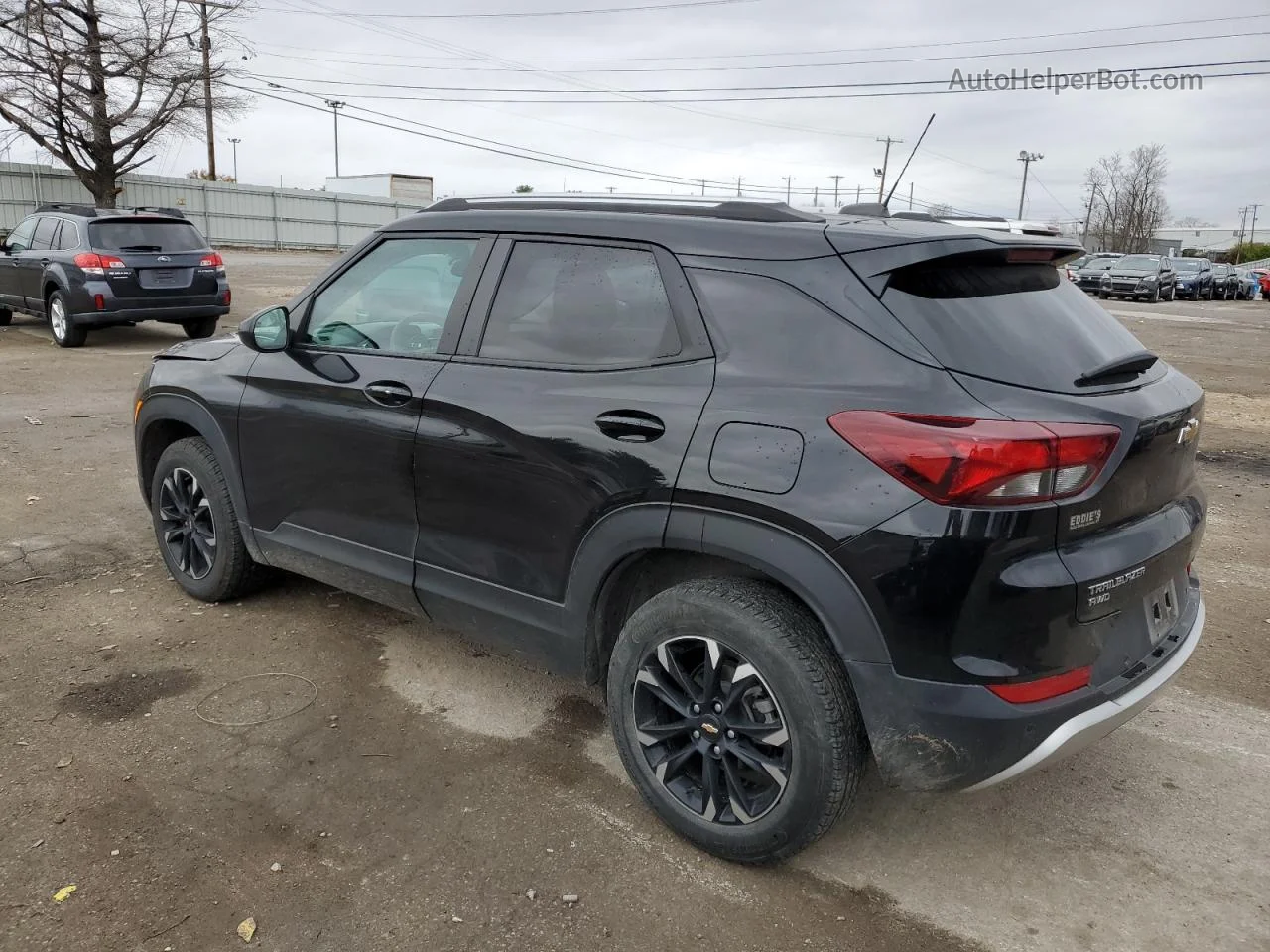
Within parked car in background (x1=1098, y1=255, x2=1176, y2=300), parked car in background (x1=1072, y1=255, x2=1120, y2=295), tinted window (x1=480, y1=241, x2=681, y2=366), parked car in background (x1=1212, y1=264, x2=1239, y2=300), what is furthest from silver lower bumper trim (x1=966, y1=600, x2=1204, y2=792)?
parked car in background (x1=1212, y1=264, x2=1239, y2=300)

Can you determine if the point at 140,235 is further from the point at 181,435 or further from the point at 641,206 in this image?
the point at 641,206

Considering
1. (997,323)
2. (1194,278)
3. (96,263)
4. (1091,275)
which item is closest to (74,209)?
(96,263)

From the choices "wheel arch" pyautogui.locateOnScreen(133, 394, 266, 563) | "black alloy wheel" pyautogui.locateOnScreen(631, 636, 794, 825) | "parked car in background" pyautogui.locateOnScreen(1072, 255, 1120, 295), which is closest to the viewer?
"black alloy wheel" pyautogui.locateOnScreen(631, 636, 794, 825)

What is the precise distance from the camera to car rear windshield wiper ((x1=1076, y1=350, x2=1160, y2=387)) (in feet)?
8.68

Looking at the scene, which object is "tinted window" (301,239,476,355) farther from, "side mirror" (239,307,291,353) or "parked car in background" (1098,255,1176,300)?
"parked car in background" (1098,255,1176,300)

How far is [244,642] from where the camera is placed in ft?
13.8

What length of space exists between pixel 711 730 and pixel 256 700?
1.87m

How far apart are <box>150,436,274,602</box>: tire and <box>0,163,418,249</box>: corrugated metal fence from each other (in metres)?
32.4

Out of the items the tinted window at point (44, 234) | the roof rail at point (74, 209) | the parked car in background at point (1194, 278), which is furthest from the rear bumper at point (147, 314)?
the parked car in background at point (1194, 278)

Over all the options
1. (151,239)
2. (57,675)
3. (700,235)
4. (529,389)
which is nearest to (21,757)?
(57,675)

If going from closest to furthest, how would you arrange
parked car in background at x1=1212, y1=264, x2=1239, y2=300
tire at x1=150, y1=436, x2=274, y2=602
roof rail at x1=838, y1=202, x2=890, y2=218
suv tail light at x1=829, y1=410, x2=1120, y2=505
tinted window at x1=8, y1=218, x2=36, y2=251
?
suv tail light at x1=829, y1=410, x2=1120, y2=505, roof rail at x1=838, y1=202, x2=890, y2=218, tire at x1=150, y1=436, x2=274, y2=602, tinted window at x1=8, y1=218, x2=36, y2=251, parked car in background at x1=1212, y1=264, x2=1239, y2=300

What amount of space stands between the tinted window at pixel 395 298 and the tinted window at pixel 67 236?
10723 mm

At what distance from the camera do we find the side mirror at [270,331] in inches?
154

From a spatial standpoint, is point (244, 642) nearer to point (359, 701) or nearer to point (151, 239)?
point (359, 701)
